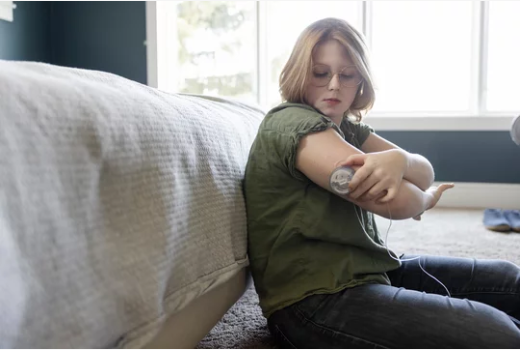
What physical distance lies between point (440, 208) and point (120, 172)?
2.63 metres

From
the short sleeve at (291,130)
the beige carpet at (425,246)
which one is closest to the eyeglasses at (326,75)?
the short sleeve at (291,130)

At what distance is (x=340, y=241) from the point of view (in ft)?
2.97

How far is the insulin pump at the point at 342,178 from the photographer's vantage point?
2.63ft

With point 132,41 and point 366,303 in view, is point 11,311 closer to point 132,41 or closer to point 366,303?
point 366,303

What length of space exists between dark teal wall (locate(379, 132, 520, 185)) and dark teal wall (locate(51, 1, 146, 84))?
6.17 feet

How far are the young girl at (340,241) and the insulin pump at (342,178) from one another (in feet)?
0.04

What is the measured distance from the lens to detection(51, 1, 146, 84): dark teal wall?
11.2ft

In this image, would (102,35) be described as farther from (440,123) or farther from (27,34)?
(440,123)

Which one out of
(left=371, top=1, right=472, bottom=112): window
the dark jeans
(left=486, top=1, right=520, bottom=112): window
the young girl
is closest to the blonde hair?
the young girl

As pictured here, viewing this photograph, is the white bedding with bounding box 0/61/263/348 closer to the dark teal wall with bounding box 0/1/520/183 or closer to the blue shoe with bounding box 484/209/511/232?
the blue shoe with bounding box 484/209/511/232

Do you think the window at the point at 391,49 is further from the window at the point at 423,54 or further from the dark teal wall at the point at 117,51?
the dark teal wall at the point at 117,51

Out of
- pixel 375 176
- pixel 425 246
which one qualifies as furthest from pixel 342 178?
pixel 425 246

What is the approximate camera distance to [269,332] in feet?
3.48

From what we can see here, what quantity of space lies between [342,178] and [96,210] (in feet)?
1.36
